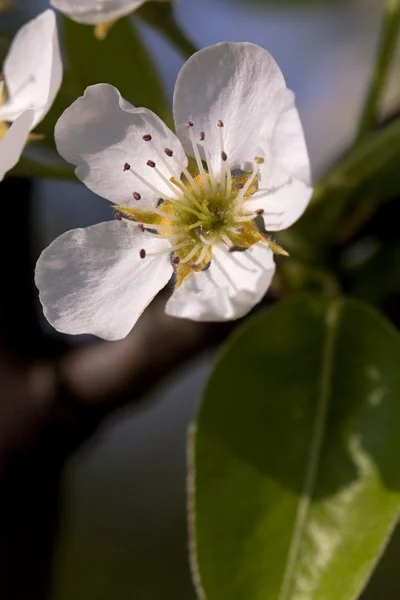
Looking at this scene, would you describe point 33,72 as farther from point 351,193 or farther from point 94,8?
point 351,193

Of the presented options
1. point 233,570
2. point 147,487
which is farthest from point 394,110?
point 147,487

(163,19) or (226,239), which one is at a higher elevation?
(163,19)

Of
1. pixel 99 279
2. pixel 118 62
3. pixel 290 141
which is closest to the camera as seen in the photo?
pixel 290 141

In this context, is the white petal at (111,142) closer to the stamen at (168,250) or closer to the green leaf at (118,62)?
the stamen at (168,250)

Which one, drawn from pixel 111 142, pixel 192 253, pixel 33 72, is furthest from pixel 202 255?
pixel 33 72

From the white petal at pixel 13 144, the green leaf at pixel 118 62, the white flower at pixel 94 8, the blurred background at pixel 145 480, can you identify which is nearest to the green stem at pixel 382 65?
the green leaf at pixel 118 62

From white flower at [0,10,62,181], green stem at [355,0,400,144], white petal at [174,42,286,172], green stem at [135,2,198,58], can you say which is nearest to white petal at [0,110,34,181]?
white flower at [0,10,62,181]

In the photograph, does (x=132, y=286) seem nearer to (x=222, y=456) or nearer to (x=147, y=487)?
(x=222, y=456)
